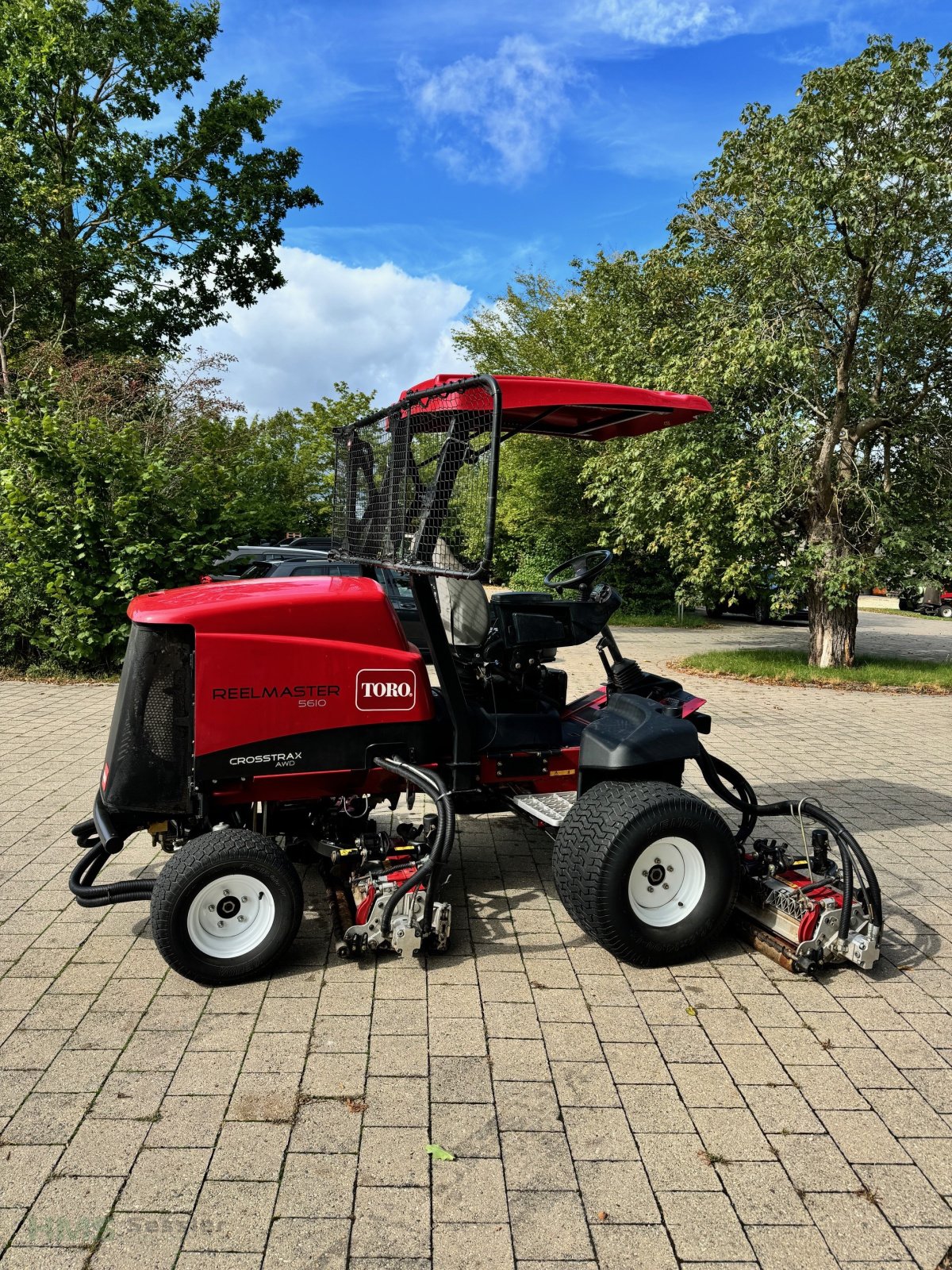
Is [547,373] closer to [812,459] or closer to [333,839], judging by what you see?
[812,459]

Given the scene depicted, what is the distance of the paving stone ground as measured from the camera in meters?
2.46

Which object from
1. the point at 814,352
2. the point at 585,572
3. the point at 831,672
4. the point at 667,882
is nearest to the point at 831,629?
the point at 831,672

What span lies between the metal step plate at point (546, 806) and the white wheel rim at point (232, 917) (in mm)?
1294

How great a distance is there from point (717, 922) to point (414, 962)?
51.8 inches

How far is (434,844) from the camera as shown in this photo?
3.84 meters

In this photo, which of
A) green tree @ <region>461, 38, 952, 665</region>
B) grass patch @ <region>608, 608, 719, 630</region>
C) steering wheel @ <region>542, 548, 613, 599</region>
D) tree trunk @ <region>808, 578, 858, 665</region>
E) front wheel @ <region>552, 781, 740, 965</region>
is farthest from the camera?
grass patch @ <region>608, 608, 719, 630</region>

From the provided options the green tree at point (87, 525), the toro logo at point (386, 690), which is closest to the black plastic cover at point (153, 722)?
the toro logo at point (386, 690)

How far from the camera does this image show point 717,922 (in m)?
4.00

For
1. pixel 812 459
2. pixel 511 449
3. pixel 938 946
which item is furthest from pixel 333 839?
pixel 511 449

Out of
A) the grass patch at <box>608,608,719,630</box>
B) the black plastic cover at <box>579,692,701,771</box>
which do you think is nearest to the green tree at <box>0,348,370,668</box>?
the black plastic cover at <box>579,692,701,771</box>

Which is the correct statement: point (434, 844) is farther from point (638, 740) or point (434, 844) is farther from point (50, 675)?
Result: point (50, 675)

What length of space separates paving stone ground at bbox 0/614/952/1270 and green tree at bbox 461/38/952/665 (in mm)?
7693

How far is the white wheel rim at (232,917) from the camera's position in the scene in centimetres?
364

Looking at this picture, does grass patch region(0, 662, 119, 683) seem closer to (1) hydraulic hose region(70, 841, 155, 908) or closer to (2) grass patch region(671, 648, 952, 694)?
(1) hydraulic hose region(70, 841, 155, 908)
